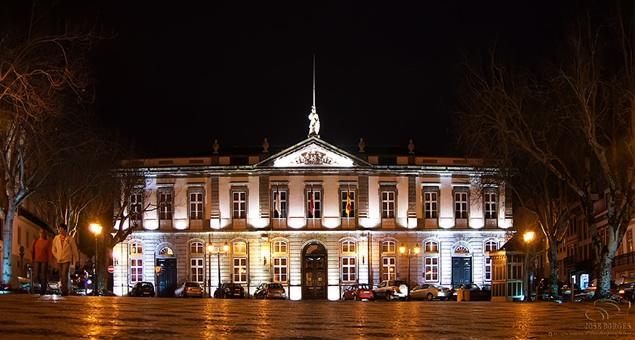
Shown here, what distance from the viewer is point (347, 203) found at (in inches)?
3223

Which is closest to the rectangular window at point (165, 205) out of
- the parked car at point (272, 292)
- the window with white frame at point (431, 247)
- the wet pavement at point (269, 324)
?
the parked car at point (272, 292)

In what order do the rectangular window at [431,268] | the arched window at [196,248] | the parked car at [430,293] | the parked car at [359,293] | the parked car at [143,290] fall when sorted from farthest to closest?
the arched window at [196,248]
the rectangular window at [431,268]
the parked car at [143,290]
the parked car at [430,293]
the parked car at [359,293]

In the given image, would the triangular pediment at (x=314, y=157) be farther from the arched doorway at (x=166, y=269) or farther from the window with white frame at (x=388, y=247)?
the arched doorway at (x=166, y=269)

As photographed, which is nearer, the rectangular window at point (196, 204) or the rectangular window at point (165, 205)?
the rectangular window at point (196, 204)

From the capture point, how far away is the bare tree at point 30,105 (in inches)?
1359

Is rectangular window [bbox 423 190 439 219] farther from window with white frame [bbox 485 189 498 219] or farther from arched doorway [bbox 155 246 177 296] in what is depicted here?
arched doorway [bbox 155 246 177 296]

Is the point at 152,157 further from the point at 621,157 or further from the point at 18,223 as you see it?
the point at 621,157

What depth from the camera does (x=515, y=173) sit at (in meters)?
56.9

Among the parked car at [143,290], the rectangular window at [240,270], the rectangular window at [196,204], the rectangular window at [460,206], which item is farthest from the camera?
the rectangular window at [460,206]

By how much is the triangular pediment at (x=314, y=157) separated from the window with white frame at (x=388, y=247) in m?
6.25

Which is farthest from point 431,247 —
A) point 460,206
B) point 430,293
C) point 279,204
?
point 279,204

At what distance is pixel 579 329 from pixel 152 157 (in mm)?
67171

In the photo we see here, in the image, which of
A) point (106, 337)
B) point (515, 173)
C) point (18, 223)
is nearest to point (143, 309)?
point (106, 337)

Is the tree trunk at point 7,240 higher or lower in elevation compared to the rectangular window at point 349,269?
higher
